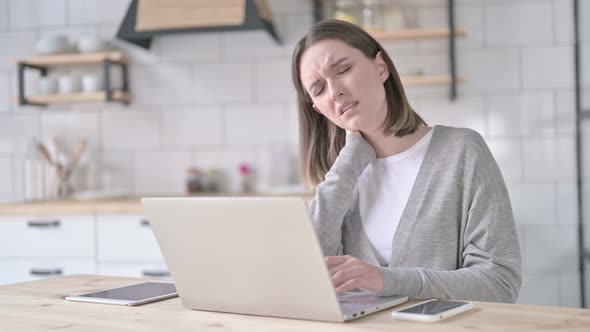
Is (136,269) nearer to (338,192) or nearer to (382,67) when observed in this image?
(338,192)

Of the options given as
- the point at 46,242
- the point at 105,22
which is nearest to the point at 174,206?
the point at 46,242

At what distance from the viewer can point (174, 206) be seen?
48.2 inches

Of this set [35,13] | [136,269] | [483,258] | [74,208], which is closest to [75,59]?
[35,13]

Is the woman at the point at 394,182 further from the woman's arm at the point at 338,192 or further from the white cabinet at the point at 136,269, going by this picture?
the white cabinet at the point at 136,269

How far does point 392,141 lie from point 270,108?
2.01 m

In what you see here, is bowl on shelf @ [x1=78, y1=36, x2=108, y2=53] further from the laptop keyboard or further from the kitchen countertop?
the laptop keyboard

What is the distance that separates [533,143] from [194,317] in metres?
2.61

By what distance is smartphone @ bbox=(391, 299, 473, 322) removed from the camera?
1144 mm

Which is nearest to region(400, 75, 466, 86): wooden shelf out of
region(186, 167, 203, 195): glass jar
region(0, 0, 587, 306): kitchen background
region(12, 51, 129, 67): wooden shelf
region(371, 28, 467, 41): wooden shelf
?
region(0, 0, 587, 306): kitchen background

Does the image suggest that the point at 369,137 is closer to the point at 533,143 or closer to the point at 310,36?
the point at 310,36

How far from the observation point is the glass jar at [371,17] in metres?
3.46

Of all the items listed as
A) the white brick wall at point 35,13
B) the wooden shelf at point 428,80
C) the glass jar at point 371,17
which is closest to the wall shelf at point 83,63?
the white brick wall at point 35,13

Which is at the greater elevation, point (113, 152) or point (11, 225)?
point (113, 152)

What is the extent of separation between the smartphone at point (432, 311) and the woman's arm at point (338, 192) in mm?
485
